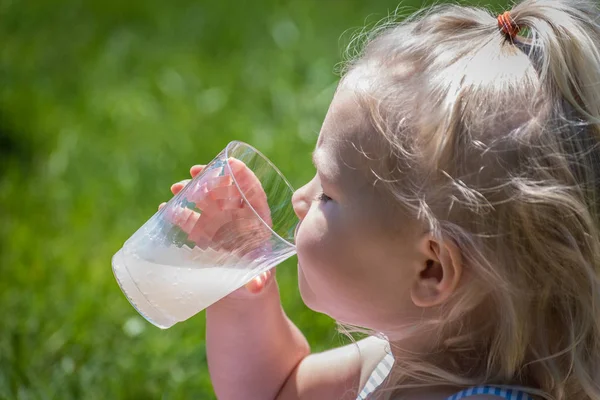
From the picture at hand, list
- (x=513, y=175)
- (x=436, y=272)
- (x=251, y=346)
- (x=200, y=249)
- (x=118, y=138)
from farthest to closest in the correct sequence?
(x=118, y=138)
(x=251, y=346)
(x=200, y=249)
(x=436, y=272)
(x=513, y=175)

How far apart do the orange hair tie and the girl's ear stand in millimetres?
352

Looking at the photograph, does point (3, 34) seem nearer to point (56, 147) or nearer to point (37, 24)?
point (37, 24)

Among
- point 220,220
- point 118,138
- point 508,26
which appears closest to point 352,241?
point 220,220

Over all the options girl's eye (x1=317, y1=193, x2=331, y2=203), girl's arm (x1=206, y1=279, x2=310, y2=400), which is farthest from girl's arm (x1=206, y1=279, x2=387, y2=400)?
girl's eye (x1=317, y1=193, x2=331, y2=203)

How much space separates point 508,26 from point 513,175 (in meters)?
0.27

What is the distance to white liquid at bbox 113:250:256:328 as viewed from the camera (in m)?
1.74

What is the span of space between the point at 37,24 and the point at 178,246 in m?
3.64

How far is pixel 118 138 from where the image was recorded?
4.04 metres

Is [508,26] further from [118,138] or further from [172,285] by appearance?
[118,138]

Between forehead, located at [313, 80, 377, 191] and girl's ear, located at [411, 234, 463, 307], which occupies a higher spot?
forehead, located at [313, 80, 377, 191]

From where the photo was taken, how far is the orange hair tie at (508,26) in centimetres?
161

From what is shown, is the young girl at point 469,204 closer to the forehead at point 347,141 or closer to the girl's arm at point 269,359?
the forehead at point 347,141

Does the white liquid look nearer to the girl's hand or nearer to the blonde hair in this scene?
the girl's hand

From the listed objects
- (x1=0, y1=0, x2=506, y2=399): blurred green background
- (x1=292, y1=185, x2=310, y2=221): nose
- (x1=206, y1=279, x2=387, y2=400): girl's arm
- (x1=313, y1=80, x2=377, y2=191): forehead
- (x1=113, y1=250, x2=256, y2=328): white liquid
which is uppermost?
(x1=313, y1=80, x2=377, y2=191): forehead
